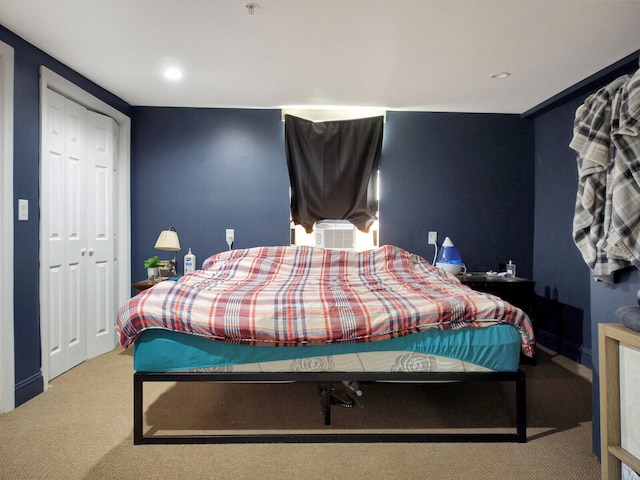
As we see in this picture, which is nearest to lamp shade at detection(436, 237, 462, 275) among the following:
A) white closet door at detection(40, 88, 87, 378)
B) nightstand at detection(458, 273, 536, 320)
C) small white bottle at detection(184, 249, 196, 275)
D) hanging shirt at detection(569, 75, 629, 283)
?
nightstand at detection(458, 273, 536, 320)

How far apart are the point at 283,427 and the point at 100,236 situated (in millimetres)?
2452

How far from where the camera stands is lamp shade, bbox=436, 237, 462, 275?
12.2 ft

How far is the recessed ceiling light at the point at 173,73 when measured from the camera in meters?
3.01

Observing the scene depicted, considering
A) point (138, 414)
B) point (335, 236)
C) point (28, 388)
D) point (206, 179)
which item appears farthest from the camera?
point (335, 236)

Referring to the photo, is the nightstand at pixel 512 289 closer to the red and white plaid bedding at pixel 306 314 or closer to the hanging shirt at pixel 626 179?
the red and white plaid bedding at pixel 306 314

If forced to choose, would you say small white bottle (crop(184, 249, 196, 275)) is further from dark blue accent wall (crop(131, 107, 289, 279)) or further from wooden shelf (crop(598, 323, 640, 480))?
wooden shelf (crop(598, 323, 640, 480))

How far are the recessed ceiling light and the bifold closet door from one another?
2.61ft

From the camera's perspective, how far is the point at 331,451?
6.34ft

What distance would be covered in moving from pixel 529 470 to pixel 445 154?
3051mm

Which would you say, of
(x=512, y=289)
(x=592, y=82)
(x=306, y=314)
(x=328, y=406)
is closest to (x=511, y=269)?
(x=512, y=289)

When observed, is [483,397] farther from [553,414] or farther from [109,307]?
[109,307]

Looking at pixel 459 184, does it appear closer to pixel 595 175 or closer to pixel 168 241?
pixel 595 175

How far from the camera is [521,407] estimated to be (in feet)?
6.57

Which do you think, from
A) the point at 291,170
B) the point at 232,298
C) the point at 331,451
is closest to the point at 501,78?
the point at 291,170
